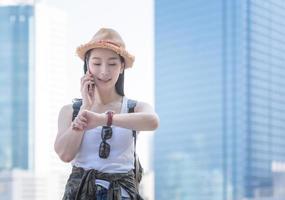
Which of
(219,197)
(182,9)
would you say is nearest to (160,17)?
(182,9)

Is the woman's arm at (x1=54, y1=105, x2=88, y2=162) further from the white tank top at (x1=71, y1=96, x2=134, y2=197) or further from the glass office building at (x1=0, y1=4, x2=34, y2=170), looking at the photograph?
the glass office building at (x1=0, y1=4, x2=34, y2=170)

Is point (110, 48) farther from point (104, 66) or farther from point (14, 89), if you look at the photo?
point (14, 89)

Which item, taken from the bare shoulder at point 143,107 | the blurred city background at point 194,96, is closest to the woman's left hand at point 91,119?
the bare shoulder at point 143,107

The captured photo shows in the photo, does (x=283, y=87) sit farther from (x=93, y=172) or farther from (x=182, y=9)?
(x=93, y=172)

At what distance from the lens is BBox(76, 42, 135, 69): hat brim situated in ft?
3.74

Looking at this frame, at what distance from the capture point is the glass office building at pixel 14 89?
30016 millimetres

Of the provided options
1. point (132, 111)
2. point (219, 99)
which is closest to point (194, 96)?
point (219, 99)

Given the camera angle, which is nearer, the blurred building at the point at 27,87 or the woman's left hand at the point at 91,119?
the woman's left hand at the point at 91,119

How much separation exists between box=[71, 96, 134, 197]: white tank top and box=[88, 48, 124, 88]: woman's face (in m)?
0.09

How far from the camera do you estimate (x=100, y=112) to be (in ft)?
3.83

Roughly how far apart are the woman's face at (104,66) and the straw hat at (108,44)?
0.01 m

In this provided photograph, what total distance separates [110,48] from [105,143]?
176 mm

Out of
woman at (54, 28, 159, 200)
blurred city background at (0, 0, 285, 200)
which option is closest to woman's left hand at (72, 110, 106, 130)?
woman at (54, 28, 159, 200)

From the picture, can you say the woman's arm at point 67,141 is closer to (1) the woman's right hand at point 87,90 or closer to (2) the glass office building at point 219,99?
(1) the woman's right hand at point 87,90
